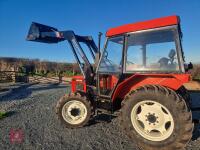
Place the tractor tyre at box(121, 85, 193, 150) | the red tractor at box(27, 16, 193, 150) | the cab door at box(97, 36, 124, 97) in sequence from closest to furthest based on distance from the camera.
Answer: the tractor tyre at box(121, 85, 193, 150)
the red tractor at box(27, 16, 193, 150)
the cab door at box(97, 36, 124, 97)

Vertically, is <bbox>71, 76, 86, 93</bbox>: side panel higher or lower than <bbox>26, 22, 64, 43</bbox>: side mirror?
lower

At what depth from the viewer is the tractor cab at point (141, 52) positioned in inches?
Answer: 149

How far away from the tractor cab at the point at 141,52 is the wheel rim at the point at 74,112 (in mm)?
589

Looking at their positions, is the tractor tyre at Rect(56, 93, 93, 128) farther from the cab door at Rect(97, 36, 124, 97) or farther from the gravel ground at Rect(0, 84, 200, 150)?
the cab door at Rect(97, 36, 124, 97)

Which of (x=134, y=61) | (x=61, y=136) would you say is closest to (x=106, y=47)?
(x=134, y=61)

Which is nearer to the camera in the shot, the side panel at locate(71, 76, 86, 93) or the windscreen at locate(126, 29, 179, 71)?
the windscreen at locate(126, 29, 179, 71)

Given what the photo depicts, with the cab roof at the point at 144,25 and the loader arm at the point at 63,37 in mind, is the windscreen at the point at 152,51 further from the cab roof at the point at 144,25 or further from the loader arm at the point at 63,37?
the loader arm at the point at 63,37

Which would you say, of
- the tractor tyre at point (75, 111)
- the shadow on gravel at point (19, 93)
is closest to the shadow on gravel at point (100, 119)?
the tractor tyre at point (75, 111)

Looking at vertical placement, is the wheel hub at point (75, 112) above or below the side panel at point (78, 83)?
below

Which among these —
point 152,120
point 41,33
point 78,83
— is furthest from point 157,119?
point 41,33

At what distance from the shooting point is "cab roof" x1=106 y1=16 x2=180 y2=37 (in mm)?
3744

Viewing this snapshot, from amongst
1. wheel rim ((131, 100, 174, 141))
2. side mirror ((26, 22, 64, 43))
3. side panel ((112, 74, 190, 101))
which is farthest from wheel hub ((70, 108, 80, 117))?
side mirror ((26, 22, 64, 43))

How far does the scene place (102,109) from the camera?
4695 millimetres

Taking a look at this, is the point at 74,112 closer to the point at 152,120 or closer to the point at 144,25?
the point at 152,120
